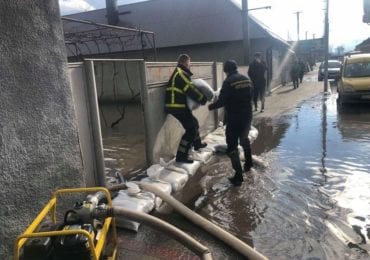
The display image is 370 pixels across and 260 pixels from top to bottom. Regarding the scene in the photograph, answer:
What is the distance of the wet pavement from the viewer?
3.85 meters

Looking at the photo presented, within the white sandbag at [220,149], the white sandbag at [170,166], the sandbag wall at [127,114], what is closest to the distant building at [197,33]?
the sandbag wall at [127,114]

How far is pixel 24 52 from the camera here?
140 inches

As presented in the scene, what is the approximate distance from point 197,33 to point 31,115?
2201 cm

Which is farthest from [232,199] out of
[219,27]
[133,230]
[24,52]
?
[219,27]

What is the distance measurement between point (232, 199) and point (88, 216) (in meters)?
2.66

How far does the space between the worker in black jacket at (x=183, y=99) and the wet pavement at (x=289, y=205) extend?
25.1 inches

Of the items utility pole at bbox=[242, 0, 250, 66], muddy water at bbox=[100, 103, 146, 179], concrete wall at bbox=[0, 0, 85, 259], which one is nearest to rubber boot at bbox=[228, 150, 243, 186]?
muddy water at bbox=[100, 103, 146, 179]

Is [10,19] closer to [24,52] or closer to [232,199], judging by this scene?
[24,52]

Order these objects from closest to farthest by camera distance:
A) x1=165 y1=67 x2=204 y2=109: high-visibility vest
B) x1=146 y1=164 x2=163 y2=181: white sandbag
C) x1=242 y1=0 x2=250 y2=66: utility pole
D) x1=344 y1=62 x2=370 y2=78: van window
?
x1=146 y1=164 x2=163 y2=181: white sandbag, x1=165 y1=67 x2=204 y2=109: high-visibility vest, x1=344 y1=62 x2=370 y2=78: van window, x1=242 y1=0 x2=250 y2=66: utility pole

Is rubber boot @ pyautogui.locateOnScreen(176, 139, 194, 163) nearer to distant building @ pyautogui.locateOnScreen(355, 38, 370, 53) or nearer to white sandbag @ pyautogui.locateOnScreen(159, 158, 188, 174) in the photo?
white sandbag @ pyautogui.locateOnScreen(159, 158, 188, 174)

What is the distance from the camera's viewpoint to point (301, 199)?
16.6ft

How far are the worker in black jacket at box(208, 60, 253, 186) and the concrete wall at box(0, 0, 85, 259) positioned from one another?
253 cm

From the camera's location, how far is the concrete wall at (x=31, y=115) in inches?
133

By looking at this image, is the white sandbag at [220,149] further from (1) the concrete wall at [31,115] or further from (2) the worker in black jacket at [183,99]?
(1) the concrete wall at [31,115]
